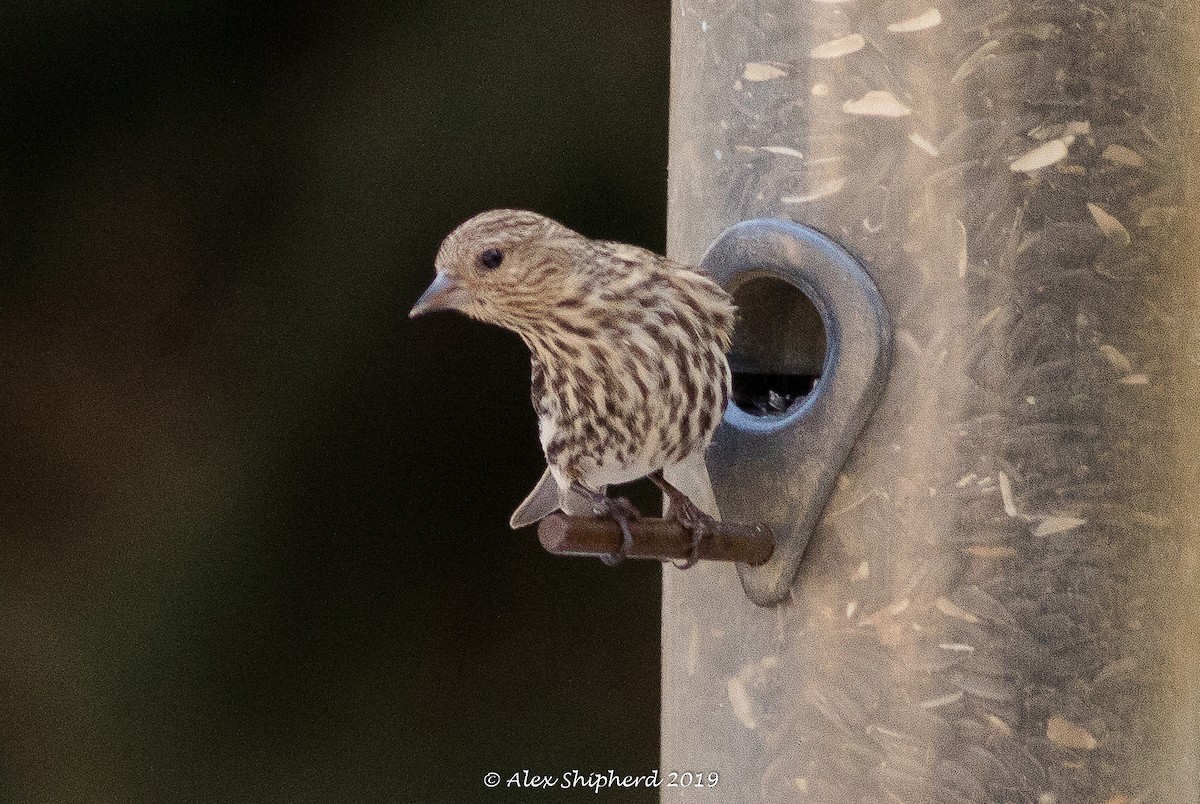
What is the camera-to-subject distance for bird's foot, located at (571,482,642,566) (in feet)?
9.68

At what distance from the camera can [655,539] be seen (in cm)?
299

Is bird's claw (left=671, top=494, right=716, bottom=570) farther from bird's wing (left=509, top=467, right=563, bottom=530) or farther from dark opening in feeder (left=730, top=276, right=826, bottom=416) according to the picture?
bird's wing (left=509, top=467, right=563, bottom=530)

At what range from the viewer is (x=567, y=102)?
549 cm

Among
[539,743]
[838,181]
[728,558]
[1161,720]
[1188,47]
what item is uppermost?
[1188,47]

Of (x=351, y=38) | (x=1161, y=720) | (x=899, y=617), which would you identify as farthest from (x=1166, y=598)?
(x=351, y=38)

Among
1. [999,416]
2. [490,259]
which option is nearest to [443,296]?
[490,259]

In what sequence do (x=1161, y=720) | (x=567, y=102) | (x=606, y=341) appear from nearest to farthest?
(x=1161, y=720) < (x=606, y=341) < (x=567, y=102)

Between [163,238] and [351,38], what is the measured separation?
A: 0.75 meters

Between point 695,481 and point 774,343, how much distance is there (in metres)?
0.26

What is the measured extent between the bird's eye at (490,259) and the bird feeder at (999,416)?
1.43ft

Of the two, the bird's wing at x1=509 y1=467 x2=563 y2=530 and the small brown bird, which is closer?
the small brown bird

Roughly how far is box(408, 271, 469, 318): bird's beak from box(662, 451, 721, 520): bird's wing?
435 millimetres

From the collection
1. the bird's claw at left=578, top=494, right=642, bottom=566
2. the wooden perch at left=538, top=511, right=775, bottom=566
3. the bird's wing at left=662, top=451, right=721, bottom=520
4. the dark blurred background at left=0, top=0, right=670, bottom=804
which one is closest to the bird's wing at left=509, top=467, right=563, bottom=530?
the bird's wing at left=662, top=451, right=721, bottom=520

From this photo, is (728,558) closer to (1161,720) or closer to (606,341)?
(606,341)
